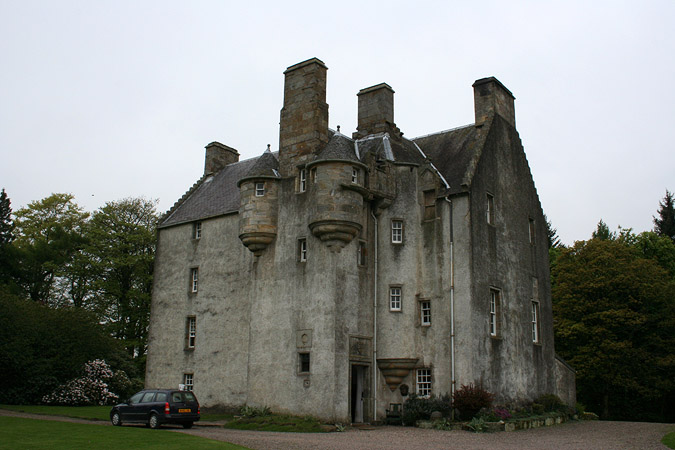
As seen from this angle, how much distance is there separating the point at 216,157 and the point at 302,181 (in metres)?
13.2

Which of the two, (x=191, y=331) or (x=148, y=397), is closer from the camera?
(x=148, y=397)

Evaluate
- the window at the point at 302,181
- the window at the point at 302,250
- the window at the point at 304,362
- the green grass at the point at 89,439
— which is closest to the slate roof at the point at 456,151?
the window at the point at 302,181

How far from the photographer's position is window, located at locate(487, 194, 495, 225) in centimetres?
2781

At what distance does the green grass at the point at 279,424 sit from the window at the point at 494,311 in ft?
27.9

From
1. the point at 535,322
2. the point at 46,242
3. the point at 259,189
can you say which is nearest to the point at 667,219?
the point at 535,322

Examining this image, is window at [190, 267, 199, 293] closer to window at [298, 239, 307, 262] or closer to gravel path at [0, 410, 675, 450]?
window at [298, 239, 307, 262]

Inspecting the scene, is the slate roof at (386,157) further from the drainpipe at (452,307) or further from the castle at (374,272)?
the drainpipe at (452,307)

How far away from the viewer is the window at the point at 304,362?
25.2 m

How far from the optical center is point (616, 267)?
1596 inches

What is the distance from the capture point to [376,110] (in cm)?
3080

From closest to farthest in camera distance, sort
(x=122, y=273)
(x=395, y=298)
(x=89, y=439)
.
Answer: (x=89, y=439) → (x=395, y=298) → (x=122, y=273)

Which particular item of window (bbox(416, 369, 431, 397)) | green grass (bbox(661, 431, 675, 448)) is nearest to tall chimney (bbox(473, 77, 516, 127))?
window (bbox(416, 369, 431, 397))

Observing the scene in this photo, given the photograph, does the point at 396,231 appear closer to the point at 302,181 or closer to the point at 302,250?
the point at 302,250

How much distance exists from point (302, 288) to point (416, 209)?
19.7 ft
